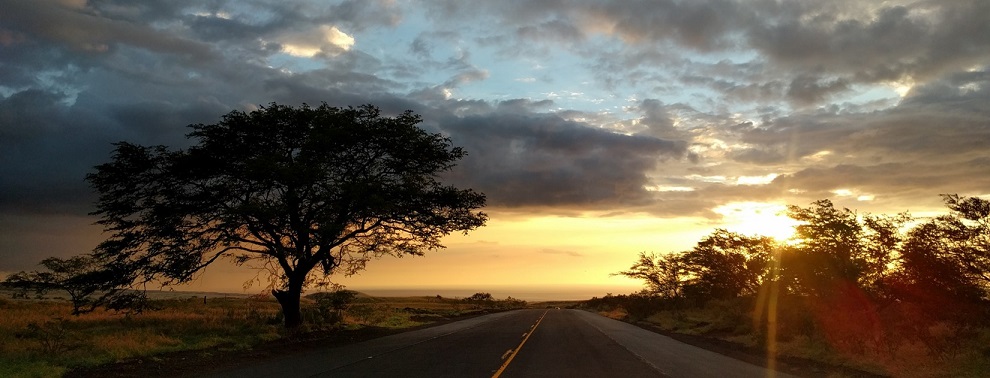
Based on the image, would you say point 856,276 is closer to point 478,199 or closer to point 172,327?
point 478,199

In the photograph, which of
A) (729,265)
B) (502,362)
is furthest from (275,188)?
(729,265)

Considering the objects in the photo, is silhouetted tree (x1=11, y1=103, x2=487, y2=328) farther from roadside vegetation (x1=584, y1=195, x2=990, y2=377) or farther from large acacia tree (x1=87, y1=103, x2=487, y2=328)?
roadside vegetation (x1=584, y1=195, x2=990, y2=377)

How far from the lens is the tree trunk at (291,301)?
2909 centimetres

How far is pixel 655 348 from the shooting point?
2253 centimetres

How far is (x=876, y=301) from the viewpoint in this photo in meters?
23.2

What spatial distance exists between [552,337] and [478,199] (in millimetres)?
8374

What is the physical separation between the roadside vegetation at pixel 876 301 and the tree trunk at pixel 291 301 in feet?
69.3

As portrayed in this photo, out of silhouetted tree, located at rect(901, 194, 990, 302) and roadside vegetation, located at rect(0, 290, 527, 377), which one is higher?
silhouetted tree, located at rect(901, 194, 990, 302)

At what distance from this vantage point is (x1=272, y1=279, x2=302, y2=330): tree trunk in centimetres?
2909

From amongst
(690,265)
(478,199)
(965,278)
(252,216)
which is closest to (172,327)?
(252,216)

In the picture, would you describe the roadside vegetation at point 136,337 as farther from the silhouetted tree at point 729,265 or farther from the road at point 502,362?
the silhouetted tree at point 729,265

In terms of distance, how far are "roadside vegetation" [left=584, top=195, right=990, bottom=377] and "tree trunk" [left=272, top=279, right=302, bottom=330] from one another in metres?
21.1

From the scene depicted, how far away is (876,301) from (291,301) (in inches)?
1027

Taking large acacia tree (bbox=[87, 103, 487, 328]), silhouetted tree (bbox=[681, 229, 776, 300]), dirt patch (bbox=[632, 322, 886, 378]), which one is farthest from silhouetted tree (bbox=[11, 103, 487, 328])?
silhouetted tree (bbox=[681, 229, 776, 300])
